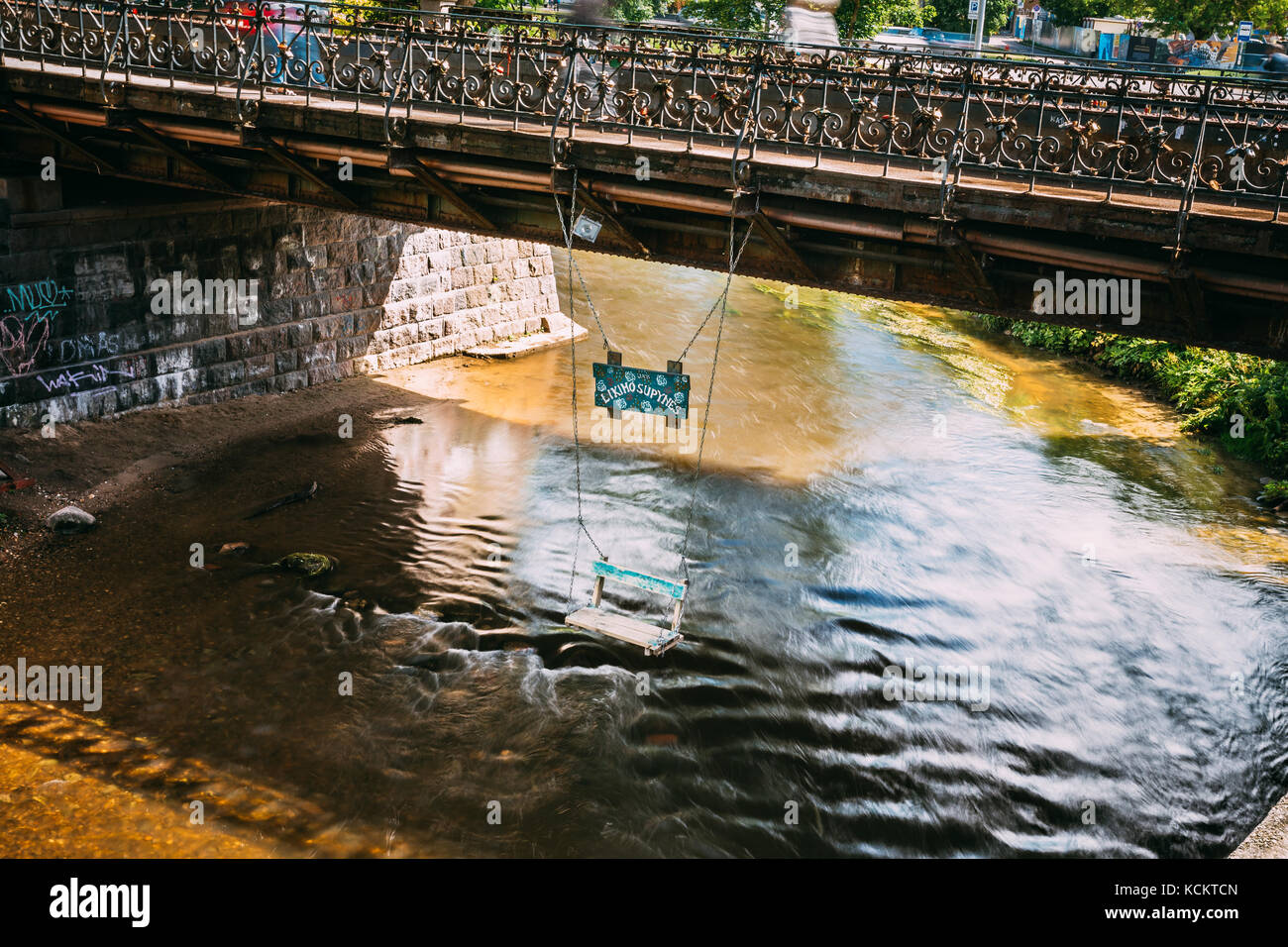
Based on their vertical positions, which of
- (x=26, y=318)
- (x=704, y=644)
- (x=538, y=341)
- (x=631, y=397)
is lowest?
(x=704, y=644)

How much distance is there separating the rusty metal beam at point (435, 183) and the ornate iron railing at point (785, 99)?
0.32m

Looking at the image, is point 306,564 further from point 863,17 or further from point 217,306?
point 863,17

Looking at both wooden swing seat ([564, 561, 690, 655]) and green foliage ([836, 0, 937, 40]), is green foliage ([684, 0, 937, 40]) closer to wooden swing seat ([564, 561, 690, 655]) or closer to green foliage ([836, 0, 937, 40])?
green foliage ([836, 0, 937, 40])

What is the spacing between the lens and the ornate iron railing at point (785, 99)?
9.10 m

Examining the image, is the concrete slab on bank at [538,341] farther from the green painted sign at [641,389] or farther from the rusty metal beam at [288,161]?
the green painted sign at [641,389]

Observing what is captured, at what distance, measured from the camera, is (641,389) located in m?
10.0

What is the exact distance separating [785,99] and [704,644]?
223 inches

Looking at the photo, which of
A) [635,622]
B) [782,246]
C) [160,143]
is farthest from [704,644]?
[160,143]

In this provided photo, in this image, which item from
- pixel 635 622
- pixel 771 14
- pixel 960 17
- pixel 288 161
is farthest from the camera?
pixel 960 17

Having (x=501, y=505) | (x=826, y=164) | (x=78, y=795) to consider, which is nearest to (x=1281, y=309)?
(x=826, y=164)

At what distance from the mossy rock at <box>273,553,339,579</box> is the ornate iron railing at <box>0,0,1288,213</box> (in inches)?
193

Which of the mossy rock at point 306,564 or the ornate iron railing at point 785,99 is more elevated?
the ornate iron railing at point 785,99

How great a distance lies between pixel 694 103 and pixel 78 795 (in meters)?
8.26

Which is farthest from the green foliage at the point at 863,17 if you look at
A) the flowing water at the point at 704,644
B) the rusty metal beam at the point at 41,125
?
the rusty metal beam at the point at 41,125
